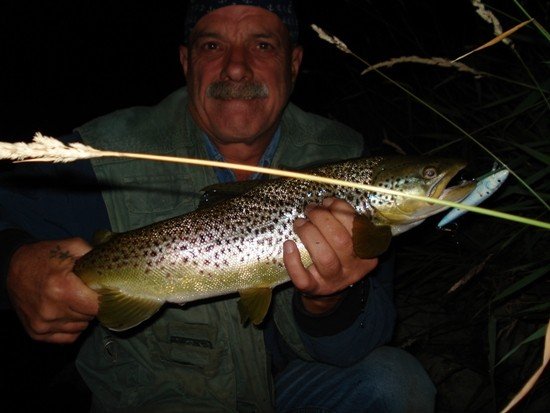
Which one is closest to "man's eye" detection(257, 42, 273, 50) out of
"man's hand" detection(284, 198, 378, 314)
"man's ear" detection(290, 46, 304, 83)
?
"man's ear" detection(290, 46, 304, 83)

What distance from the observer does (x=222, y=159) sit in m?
3.09

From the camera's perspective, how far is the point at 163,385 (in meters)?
2.71

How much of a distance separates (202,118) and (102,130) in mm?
672

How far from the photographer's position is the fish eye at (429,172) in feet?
7.57

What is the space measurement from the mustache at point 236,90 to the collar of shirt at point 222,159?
0.32 metres

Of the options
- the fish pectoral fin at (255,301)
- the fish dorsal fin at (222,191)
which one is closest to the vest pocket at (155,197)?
the fish dorsal fin at (222,191)

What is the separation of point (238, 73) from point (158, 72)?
17.1 metres

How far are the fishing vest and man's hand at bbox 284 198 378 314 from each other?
26.0 inches

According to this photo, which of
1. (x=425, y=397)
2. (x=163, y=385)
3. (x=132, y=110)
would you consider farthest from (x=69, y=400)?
(x=425, y=397)

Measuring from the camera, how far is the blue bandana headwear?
10.1ft

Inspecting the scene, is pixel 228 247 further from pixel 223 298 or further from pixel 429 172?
pixel 429 172

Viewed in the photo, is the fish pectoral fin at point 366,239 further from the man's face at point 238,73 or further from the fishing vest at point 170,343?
the man's face at point 238,73

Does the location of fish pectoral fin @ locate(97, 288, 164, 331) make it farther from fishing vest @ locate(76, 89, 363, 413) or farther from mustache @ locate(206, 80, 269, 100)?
mustache @ locate(206, 80, 269, 100)

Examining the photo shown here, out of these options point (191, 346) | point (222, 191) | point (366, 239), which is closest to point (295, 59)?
point (222, 191)
